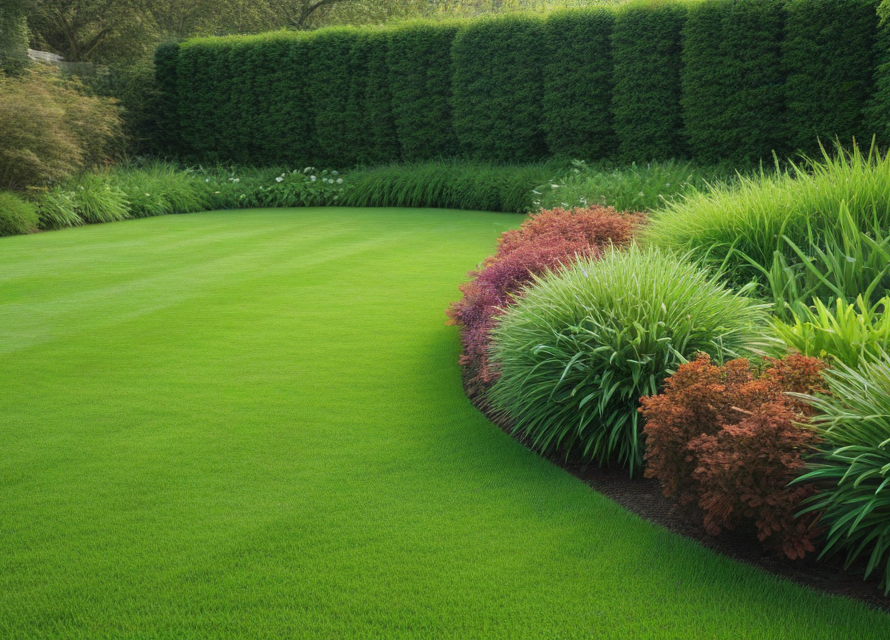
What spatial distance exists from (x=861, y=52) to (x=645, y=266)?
10.0 meters

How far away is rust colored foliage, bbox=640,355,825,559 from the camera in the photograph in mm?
3039

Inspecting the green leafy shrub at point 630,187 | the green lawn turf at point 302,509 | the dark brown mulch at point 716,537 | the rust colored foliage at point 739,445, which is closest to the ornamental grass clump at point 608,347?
the dark brown mulch at point 716,537

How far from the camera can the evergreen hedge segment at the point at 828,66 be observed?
483 inches

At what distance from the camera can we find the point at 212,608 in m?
2.88

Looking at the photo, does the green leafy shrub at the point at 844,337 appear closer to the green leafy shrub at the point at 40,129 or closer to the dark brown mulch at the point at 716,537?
the dark brown mulch at the point at 716,537

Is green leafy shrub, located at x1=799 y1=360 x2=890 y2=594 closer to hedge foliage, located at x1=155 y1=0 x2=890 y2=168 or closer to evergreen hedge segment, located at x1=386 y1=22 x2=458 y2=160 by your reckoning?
hedge foliage, located at x1=155 y1=0 x2=890 y2=168

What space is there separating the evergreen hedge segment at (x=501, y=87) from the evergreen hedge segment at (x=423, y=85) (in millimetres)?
425

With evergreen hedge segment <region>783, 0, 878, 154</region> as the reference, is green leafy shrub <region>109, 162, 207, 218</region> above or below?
below

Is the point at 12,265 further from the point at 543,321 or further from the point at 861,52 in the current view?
the point at 861,52

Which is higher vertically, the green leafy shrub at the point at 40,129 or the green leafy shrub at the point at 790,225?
the green leafy shrub at the point at 790,225

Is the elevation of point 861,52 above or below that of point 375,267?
above

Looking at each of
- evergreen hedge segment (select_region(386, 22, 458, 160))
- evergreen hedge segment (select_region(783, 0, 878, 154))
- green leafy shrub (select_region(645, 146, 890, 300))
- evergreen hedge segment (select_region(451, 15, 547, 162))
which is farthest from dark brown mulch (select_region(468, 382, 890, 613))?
evergreen hedge segment (select_region(386, 22, 458, 160))

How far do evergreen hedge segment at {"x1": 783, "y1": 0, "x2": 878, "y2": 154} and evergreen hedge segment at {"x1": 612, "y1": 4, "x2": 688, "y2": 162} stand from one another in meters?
2.08

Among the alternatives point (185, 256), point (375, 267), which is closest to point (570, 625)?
point (375, 267)
